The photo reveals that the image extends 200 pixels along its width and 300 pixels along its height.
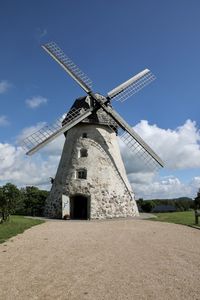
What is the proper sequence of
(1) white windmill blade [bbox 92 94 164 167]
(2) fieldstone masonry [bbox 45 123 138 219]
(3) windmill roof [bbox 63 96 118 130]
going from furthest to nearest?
(3) windmill roof [bbox 63 96 118 130], (1) white windmill blade [bbox 92 94 164 167], (2) fieldstone masonry [bbox 45 123 138 219]

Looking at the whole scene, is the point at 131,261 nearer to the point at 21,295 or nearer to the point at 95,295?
the point at 95,295

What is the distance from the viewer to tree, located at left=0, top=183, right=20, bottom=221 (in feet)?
71.2

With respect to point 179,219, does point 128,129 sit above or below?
above

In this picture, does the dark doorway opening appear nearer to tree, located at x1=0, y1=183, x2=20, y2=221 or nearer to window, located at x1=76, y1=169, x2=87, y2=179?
window, located at x1=76, y1=169, x2=87, y2=179

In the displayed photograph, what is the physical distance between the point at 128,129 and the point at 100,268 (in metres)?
21.3

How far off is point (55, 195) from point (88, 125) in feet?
23.1

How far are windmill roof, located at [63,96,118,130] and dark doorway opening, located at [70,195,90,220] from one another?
7.01 meters

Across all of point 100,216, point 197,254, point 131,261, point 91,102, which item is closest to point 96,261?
point 131,261

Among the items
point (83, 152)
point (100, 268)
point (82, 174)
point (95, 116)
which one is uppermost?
point (95, 116)

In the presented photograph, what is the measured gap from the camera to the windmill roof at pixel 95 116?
97.6ft

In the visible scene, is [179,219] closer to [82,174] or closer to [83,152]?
[82,174]

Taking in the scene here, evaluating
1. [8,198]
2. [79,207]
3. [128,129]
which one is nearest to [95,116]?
[128,129]

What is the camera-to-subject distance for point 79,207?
97.5ft

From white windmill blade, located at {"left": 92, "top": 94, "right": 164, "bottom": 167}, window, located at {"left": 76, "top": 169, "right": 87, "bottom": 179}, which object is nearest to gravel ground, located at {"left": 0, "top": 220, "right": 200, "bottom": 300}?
window, located at {"left": 76, "top": 169, "right": 87, "bottom": 179}
